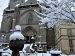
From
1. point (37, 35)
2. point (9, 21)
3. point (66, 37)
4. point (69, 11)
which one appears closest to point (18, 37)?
point (69, 11)

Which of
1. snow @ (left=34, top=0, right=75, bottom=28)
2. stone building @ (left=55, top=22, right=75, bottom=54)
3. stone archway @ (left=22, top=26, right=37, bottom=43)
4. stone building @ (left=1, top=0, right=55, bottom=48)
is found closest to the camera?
snow @ (left=34, top=0, right=75, bottom=28)

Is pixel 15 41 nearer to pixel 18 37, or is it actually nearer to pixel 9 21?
pixel 18 37

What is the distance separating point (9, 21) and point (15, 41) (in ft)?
111

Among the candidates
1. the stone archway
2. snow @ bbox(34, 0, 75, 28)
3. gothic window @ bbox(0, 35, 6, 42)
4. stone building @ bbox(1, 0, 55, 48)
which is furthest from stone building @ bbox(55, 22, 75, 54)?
gothic window @ bbox(0, 35, 6, 42)

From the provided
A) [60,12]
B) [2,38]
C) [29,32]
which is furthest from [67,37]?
[2,38]

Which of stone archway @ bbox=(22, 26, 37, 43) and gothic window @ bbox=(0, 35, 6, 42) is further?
gothic window @ bbox=(0, 35, 6, 42)

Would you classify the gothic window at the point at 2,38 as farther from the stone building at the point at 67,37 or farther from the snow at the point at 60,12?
the snow at the point at 60,12

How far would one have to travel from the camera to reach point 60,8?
662cm

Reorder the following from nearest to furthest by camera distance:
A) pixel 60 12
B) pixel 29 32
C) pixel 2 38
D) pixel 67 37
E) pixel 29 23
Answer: pixel 60 12 < pixel 67 37 < pixel 29 32 < pixel 29 23 < pixel 2 38

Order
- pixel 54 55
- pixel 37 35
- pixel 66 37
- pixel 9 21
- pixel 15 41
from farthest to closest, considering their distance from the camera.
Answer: pixel 9 21, pixel 37 35, pixel 66 37, pixel 54 55, pixel 15 41

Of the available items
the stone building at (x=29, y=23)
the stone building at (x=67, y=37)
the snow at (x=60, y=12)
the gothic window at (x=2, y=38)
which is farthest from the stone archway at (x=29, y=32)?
the snow at (x=60, y=12)

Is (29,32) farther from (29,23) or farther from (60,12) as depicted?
(60,12)

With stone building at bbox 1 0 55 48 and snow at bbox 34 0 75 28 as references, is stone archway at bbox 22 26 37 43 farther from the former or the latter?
snow at bbox 34 0 75 28

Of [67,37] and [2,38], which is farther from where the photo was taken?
[2,38]
